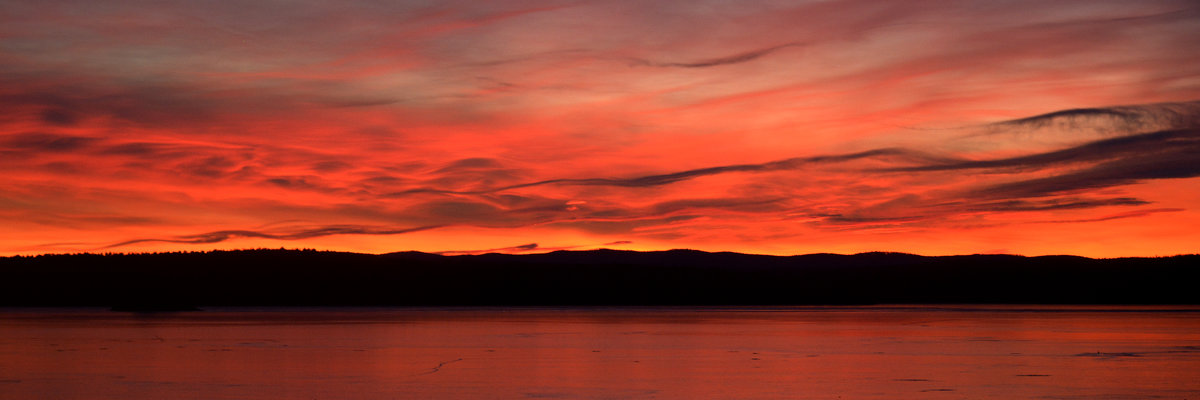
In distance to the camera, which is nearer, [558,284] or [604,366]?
[604,366]

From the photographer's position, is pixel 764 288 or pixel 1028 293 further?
pixel 764 288

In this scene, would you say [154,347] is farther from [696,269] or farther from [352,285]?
[696,269]

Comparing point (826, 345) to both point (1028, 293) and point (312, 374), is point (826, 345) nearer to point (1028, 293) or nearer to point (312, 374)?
point (312, 374)

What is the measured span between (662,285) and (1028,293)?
140ft

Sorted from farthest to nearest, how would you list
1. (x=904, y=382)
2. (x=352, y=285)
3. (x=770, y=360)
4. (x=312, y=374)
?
(x=352, y=285)
(x=770, y=360)
(x=312, y=374)
(x=904, y=382)

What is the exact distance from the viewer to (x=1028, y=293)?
424 feet

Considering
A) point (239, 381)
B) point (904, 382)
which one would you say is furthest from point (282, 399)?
point (904, 382)

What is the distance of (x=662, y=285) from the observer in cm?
14238

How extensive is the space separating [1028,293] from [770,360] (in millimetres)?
110429

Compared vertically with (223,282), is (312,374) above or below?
below

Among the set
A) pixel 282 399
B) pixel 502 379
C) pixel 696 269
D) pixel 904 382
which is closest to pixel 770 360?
pixel 904 382

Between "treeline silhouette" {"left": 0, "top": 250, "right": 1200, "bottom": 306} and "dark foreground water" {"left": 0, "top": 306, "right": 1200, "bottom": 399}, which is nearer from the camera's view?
"dark foreground water" {"left": 0, "top": 306, "right": 1200, "bottom": 399}

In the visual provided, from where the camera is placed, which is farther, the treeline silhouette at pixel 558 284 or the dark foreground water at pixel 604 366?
the treeline silhouette at pixel 558 284

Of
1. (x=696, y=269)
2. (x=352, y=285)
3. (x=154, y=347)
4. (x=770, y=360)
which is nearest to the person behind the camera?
(x=770, y=360)
